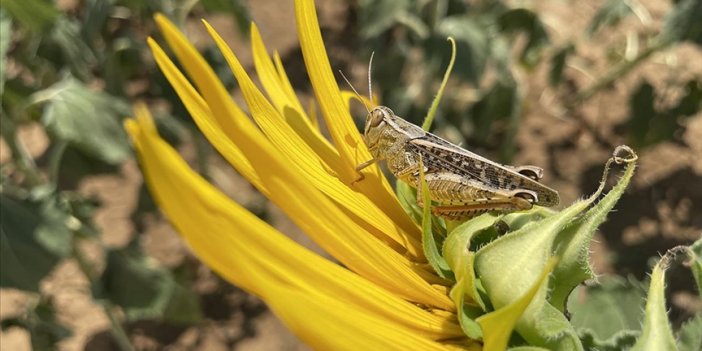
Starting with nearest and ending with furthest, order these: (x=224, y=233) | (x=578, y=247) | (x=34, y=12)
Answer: (x=224, y=233), (x=578, y=247), (x=34, y=12)

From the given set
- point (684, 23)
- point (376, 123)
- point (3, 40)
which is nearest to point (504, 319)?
point (376, 123)

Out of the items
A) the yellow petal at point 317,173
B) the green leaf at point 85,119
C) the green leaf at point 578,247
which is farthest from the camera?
the green leaf at point 85,119

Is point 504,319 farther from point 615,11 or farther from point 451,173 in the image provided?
point 615,11

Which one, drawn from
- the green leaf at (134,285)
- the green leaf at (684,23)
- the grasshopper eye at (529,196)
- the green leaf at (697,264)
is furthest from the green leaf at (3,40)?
the green leaf at (684,23)

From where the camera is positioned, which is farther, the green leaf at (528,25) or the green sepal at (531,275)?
the green leaf at (528,25)

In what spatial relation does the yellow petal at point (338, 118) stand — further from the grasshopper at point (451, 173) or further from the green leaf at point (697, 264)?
the green leaf at point (697, 264)
